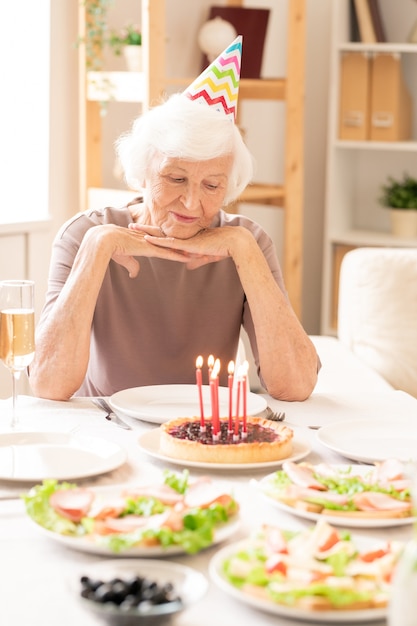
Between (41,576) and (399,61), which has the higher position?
(399,61)

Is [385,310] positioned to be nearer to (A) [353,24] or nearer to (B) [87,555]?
(B) [87,555]

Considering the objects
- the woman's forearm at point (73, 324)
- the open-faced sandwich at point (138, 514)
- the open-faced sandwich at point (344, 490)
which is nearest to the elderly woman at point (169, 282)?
the woman's forearm at point (73, 324)

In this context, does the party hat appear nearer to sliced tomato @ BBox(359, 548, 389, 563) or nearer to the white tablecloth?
the white tablecloth

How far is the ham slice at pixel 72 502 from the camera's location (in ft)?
3.70

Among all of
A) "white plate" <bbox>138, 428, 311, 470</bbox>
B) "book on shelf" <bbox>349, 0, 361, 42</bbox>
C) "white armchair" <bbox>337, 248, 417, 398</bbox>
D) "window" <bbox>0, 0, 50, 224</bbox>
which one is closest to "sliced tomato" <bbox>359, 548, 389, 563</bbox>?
"white plate" <bbox>138, 428, 311, 470</bbox>

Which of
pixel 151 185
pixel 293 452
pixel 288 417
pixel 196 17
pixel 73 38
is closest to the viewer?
pixel 293 452

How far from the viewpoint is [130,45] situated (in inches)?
150

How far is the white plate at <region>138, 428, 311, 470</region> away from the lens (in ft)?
4.53

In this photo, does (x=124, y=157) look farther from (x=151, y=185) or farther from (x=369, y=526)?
(x=369, y=526)

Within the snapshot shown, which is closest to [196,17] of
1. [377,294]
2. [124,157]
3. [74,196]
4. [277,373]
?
[74,196]

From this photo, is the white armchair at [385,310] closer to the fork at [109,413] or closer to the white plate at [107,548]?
the fork at [109,413]

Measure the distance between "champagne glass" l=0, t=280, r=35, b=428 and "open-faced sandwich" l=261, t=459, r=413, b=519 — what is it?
0.47 metres

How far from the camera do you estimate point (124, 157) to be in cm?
220

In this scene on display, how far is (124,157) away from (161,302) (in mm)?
333
